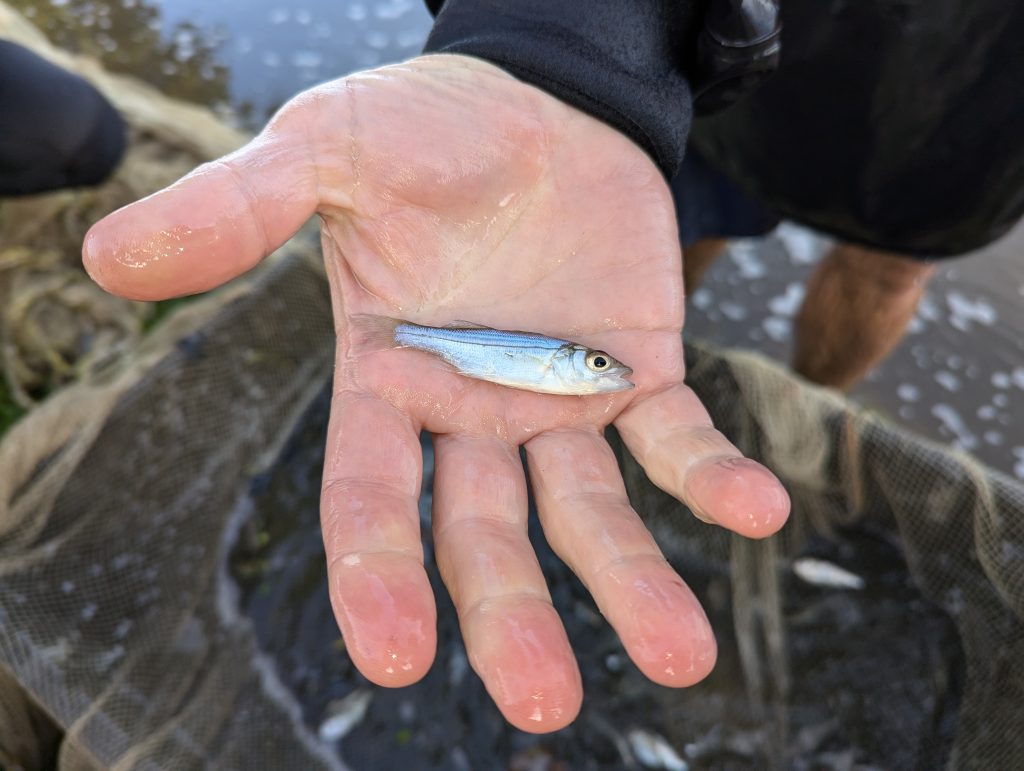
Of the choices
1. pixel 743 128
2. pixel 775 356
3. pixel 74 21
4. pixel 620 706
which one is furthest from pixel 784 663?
pixel 74 21

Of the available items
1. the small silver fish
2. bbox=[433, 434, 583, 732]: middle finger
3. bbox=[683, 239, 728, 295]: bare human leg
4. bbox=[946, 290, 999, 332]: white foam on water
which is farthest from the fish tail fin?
bbox=[946, 290, 999, 332]: white foam on water

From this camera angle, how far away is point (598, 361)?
215cm

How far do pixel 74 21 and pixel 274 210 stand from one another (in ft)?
24.5

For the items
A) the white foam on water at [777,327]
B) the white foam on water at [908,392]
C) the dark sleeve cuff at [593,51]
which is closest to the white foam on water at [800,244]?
the white foam on water at [777,327]

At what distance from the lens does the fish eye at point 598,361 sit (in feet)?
7.04

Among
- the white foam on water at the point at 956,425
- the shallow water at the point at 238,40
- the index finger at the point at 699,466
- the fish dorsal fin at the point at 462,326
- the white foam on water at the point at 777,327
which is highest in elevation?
the fish dorsal fin at the point at 462,326

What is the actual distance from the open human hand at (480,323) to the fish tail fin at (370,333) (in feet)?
0.06

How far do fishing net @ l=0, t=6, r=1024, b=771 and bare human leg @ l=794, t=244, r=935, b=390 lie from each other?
0.69m

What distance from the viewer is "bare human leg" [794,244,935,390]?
3.77 metres

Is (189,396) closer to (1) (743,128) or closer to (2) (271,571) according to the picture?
(2) (271,571)

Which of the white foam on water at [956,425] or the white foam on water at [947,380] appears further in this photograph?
the white foam on water at [947,380]

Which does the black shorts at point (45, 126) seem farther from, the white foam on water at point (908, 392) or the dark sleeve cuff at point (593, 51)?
the white foam on water at point (908, 392)

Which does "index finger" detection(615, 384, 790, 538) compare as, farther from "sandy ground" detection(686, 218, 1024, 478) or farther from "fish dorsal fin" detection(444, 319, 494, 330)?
"sandy ground" detection(686, 218, 1024, 478)

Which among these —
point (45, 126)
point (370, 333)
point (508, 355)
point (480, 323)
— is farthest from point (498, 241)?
point (45, 126)
